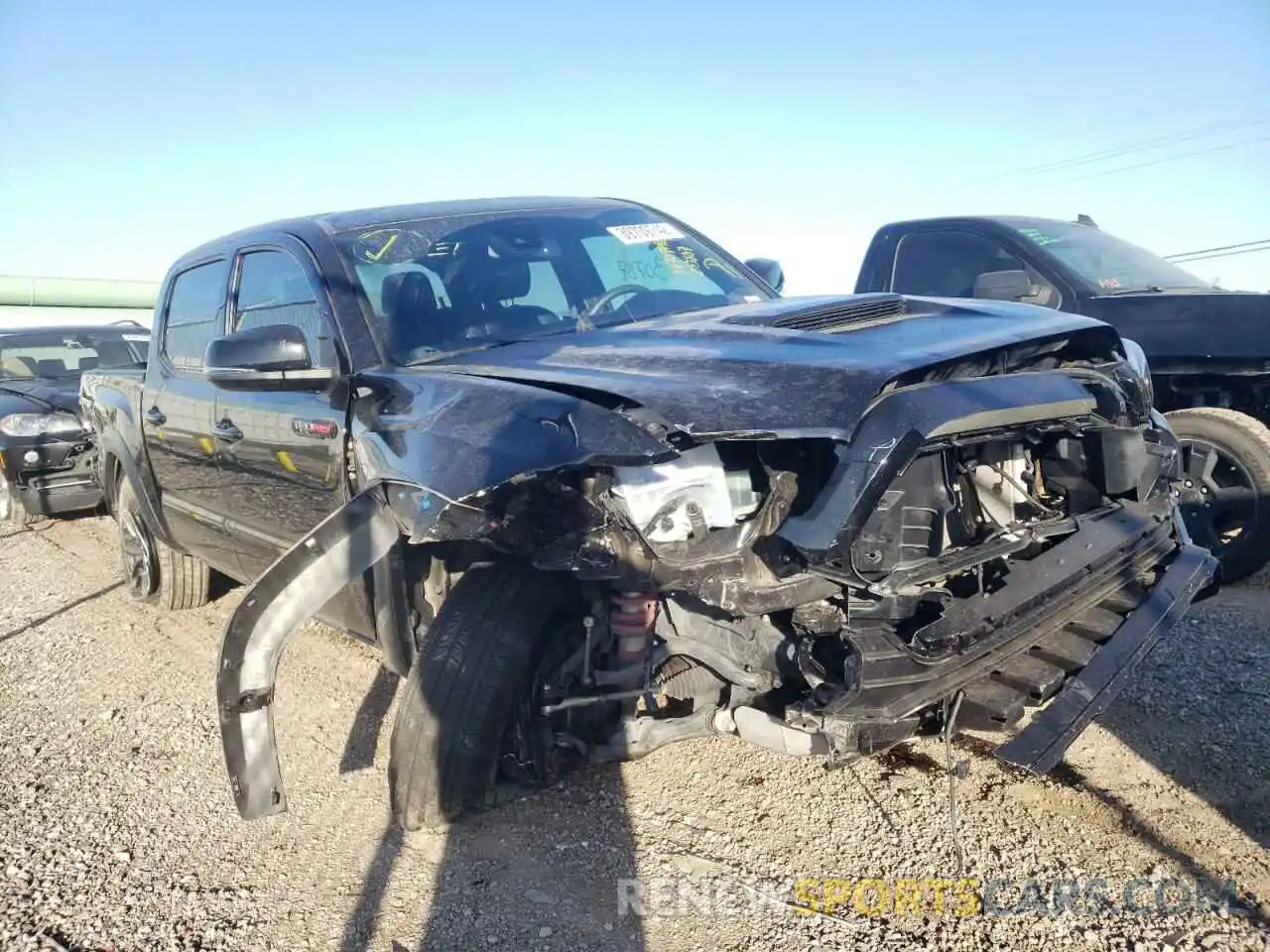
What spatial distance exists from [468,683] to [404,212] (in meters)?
1.92

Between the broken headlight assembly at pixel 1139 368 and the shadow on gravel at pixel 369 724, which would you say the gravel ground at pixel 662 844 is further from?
the broken headlight assembly at pixel 1139 368

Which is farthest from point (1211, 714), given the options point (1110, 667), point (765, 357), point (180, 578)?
point (180, 578)

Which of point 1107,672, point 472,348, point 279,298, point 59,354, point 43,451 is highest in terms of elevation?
point 279,298

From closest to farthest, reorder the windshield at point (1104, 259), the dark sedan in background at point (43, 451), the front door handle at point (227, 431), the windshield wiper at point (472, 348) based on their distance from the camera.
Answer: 1. the windshield wiper at point (472, 348)
2. the front door handle at point (227, 431)
3. the windshield at point (1104, 259)
4. the dark sedan in background at point (43, 451)

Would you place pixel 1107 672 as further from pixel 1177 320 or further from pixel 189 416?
pixel 189 416

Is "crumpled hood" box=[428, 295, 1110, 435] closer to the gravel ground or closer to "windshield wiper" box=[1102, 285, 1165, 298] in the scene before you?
the gravel ground

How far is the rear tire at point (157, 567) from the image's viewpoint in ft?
16.5

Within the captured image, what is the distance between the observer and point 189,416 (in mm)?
3963

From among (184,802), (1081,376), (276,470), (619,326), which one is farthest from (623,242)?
(184,802)

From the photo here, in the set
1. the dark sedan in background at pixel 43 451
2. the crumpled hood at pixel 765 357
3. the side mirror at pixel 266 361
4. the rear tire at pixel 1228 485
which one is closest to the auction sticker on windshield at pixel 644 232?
the crumpled hood at pixel 765 357

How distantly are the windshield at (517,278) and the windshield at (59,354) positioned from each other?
6.02 metres

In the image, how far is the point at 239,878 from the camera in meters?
2.61

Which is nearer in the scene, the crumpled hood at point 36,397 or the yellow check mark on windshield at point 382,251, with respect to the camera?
the yellow check mark on windshield at point 382,251

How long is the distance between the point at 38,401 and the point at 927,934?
7.67 metres
